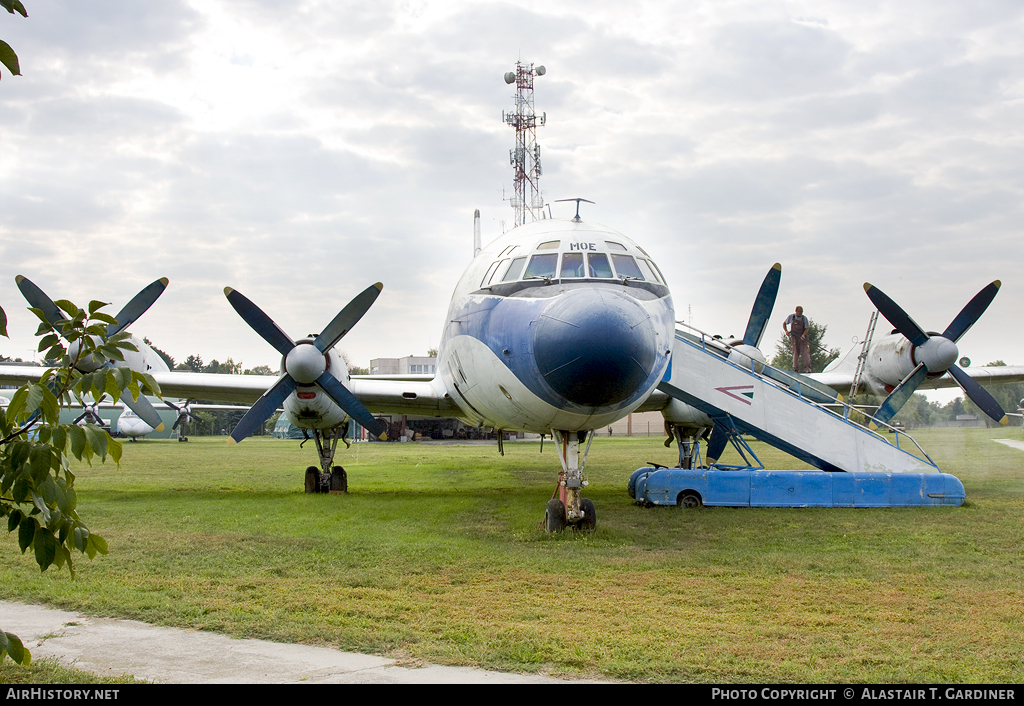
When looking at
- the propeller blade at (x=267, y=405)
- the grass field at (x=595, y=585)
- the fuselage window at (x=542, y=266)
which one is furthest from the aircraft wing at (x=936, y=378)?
the propeller blade at (x=267, y=405)

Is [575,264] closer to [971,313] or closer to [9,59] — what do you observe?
[9,59]

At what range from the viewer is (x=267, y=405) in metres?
15.0

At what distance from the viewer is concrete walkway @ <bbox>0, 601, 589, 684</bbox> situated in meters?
4.84

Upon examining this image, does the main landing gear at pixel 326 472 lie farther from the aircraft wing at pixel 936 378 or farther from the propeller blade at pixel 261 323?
the aircraft wing at pixel 936 378

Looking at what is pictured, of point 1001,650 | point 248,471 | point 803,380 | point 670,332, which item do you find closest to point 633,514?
point 670,332

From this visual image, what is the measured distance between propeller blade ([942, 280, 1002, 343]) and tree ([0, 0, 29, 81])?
1786cm

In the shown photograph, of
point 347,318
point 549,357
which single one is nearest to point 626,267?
point 549,357

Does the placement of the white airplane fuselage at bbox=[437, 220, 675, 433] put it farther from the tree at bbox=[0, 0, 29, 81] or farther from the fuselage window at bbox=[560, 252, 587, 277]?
the tree at bbox=[0, 0, 29, 81]

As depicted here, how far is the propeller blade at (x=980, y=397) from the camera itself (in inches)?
650

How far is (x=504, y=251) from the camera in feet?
38.7

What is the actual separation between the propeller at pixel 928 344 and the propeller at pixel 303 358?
10510 mm

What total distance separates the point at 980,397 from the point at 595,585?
1322 cm

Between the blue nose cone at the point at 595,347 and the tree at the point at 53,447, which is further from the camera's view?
the blue nose cone at the point at 595,347

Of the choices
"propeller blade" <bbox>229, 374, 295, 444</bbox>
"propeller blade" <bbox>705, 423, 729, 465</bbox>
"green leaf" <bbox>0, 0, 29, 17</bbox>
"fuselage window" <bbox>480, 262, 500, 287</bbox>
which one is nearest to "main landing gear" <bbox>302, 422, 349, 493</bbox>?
"propeller blade" <bbox>229, 374, 295, 444</bbox>
